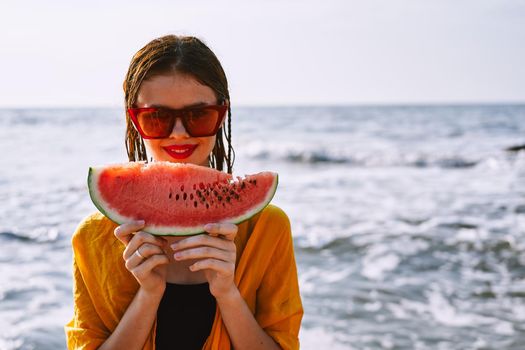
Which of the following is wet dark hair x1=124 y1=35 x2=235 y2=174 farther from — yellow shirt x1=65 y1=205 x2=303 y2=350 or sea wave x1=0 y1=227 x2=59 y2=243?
sea wave x1=0 y1=227 x2=59 y2=243

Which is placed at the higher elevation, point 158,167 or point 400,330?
point 158,167

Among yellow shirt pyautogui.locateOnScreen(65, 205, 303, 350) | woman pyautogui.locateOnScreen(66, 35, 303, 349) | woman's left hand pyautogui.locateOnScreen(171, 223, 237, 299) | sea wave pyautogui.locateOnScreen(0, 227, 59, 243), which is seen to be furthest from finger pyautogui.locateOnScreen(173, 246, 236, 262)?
sea wave pyautogui.locateOnScreen(0, 227, 59, 243)

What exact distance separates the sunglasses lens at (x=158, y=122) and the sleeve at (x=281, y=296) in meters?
0.56

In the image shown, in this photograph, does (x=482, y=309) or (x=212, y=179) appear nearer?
(x=212, y=179)

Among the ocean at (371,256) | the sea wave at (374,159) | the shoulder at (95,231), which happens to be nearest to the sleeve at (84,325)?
the shoulder at (95,231)

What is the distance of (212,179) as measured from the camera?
6.77ft

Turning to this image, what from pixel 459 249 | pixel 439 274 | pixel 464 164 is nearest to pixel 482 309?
pixel 439 274

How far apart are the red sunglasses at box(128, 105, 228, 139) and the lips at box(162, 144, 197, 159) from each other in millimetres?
65

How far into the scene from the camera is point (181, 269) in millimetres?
2248

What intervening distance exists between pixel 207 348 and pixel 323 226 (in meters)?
6.05

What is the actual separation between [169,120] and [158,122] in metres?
0.04

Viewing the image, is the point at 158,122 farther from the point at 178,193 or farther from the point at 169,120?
the point at 178,193

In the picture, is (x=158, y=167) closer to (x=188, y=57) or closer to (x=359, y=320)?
(x=188, y=57)

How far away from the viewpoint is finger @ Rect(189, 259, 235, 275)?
1771 millimetres
